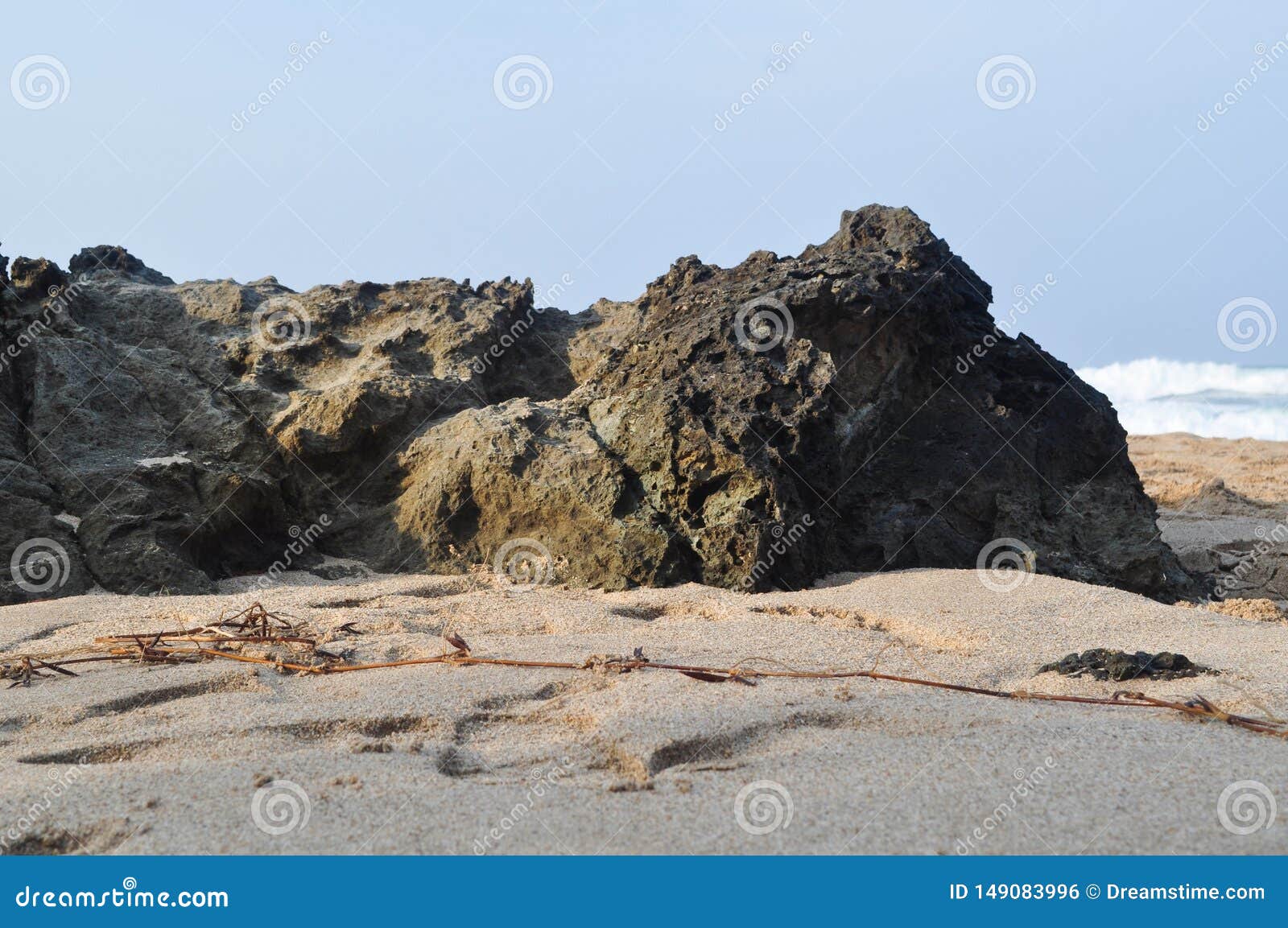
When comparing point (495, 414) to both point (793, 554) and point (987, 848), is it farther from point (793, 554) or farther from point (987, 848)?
point (987, 848)

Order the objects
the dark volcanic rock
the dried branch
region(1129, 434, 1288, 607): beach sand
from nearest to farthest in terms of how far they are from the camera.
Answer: the dried branch < the dark volcanic rock < region(1129, 434, 1288, 607): beach sand

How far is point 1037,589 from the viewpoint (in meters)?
4.66

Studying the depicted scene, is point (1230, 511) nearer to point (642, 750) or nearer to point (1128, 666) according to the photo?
point (1128, 666)

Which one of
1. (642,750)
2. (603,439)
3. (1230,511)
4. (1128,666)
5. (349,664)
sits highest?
(1230,511)

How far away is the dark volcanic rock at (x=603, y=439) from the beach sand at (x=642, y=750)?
3.54 feet

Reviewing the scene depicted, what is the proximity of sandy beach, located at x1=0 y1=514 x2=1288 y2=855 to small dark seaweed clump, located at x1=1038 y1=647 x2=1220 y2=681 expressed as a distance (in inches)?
2.5

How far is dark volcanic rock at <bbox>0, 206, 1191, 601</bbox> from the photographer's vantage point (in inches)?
200

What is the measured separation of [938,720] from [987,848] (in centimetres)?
73

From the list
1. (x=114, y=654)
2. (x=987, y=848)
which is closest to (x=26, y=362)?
(x=114, y=654)

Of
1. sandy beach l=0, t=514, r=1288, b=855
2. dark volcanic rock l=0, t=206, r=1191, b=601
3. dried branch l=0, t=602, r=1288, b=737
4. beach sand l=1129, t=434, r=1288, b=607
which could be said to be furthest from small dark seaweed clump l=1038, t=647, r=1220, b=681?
beach sand l=1129, t=434, r=1288, b=607

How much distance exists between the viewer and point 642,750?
8.25 ft

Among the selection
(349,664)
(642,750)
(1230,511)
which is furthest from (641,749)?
(1230,511)

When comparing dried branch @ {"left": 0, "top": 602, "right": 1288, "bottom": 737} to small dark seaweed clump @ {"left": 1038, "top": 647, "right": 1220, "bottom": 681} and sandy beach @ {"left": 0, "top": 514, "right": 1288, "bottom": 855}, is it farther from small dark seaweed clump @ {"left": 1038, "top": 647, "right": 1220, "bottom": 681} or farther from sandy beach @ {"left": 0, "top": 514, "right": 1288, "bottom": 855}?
small dark seaweed clump @ {"left": 1038, "top": 647, "right": 1220, "bottom": 681}

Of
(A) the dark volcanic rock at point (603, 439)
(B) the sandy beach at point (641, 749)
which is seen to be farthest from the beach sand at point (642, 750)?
(A) the dark volcanic rock at point (603, 439)
